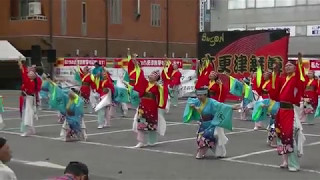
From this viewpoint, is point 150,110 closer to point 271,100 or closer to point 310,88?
point 271,100

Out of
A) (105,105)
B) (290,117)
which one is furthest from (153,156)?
(105,105)

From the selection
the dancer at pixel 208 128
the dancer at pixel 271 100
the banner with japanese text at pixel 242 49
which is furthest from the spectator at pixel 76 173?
the banner with japanese text at pixel 242 49

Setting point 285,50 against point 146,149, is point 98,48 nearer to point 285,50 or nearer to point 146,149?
point 285,50

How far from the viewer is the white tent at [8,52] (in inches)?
1394

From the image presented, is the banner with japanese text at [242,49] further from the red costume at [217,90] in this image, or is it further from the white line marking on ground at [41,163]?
the white line marking on ground at [41,163]

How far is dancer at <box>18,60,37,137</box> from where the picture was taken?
48.6ft

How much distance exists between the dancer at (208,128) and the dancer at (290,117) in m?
1.41

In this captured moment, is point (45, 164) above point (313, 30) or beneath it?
beneath

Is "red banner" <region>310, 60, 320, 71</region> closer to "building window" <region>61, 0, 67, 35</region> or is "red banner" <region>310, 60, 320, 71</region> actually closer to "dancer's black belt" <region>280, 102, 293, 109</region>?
"dancer's black belt" <region>280, 102, 293, 109</region>

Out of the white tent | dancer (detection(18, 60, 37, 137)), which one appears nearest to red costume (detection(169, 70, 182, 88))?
dancer (detection(18, 60, 37, 137))

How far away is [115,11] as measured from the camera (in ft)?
142

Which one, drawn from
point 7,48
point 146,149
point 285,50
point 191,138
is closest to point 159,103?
point 146,149

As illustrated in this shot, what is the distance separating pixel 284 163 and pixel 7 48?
95.3 feet

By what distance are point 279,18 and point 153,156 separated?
54374mm
